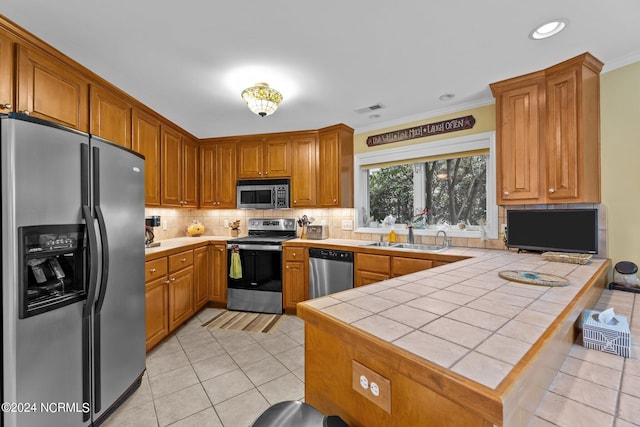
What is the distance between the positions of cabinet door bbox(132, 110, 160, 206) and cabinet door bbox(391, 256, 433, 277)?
8.64 feet

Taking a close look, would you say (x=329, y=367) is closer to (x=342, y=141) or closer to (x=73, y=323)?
(x=73, y=323)

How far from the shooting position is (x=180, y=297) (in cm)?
296

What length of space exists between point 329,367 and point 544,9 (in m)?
2.11

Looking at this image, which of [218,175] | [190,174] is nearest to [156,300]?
[190,174]

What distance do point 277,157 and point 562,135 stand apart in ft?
9.75

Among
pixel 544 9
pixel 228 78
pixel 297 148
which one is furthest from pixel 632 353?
pixel 297 148

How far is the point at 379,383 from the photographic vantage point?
2.40ft

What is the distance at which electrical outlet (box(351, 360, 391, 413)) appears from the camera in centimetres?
72

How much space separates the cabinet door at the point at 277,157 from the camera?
376cm

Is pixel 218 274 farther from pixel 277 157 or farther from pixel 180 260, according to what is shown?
pixel 277 157

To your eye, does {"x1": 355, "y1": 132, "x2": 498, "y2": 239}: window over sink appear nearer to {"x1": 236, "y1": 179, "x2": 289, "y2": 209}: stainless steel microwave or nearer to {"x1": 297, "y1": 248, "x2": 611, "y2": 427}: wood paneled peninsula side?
{"x1": 236, "y1": 179, "x2": 289, "y2": 209}: stainless steel microwave

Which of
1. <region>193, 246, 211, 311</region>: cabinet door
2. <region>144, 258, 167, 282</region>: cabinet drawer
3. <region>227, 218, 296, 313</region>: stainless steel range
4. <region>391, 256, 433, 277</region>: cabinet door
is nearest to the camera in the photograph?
<region>144, 258, 167, 282</region>: cabinet drawer

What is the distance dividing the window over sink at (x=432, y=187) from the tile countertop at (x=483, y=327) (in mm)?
1635

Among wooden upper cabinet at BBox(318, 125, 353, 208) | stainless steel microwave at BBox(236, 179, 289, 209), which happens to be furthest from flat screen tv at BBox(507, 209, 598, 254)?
stainless steel microwave at BBox(236, 179, 289, 209)
